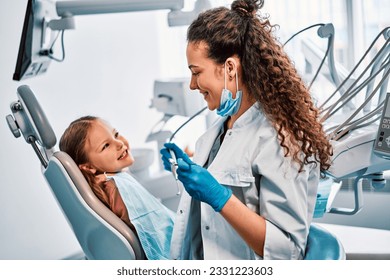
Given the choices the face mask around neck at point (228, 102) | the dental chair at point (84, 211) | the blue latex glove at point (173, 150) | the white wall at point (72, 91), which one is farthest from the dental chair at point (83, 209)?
the white wall at point (72, 91)

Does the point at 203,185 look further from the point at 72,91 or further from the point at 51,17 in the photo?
the point at 72,91

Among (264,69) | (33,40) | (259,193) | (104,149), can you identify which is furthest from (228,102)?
(33,40)

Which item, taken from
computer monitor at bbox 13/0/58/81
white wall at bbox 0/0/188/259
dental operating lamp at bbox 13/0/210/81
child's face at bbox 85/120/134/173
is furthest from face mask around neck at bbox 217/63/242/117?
white wall at bbox 0/0/188/259

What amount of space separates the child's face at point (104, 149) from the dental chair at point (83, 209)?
18 cm

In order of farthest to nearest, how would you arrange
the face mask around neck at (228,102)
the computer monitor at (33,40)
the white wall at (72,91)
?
the white wall at (72,91)
the computer monitor at (33,40)
the face mask around neck at (228,102)

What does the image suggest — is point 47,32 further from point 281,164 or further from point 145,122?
point 145,122

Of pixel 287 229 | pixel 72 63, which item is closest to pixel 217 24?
pixel 287 229

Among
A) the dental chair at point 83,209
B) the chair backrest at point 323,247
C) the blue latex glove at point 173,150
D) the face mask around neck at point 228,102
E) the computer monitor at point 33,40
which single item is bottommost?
the chair backrest at point 323,247

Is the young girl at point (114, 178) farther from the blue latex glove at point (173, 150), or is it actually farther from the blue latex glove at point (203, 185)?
the blue latex glove at point (203, 185)

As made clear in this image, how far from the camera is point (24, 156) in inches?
110

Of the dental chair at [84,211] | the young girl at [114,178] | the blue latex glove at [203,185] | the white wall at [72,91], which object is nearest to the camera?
the blue latex glove at [203,185]

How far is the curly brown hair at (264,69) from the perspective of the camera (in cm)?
139

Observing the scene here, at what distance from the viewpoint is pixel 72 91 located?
120 inches

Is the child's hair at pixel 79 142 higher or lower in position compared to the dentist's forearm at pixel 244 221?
higher
